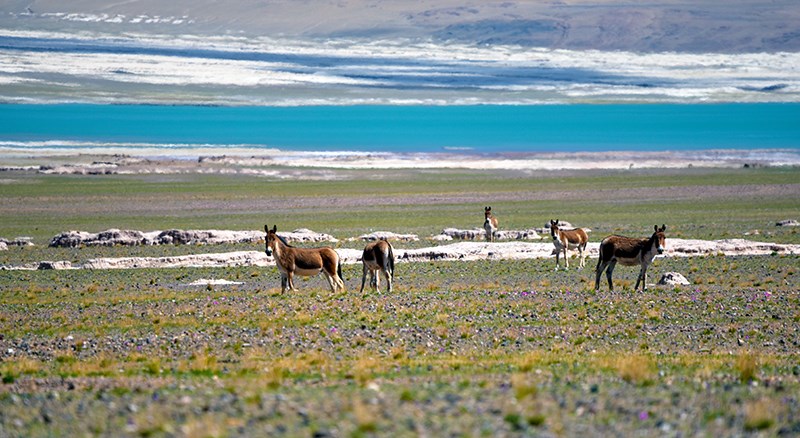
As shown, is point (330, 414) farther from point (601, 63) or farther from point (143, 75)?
point (601, 63)

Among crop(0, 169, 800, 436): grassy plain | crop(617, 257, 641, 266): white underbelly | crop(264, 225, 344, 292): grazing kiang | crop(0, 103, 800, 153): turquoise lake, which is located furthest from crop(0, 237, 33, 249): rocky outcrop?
crop(0, 103, 800, 153): turquoise lake

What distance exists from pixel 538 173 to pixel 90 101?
78.9 metres

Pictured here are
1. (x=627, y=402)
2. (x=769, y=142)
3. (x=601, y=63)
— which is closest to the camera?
(x=627, y=402)

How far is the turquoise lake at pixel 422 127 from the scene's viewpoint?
288 ft

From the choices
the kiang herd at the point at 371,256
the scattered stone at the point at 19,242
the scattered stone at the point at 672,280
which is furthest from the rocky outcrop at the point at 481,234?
the kiang herd at the point at 371,256

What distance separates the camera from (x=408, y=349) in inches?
687

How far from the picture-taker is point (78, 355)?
16953 mm

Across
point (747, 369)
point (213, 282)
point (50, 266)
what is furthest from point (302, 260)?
point (747, 369)

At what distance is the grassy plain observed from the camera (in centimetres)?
1051

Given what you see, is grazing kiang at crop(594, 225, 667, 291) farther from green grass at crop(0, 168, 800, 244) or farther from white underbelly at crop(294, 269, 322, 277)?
green grass at crop(0, 168, 800, 244)

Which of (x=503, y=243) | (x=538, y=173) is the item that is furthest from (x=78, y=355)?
(x=538, y=173)

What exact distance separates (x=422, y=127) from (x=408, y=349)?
3679 inches

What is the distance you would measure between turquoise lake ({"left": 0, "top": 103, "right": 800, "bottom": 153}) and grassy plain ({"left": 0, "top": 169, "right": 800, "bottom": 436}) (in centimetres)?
4568

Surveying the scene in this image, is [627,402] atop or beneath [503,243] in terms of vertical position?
atop
